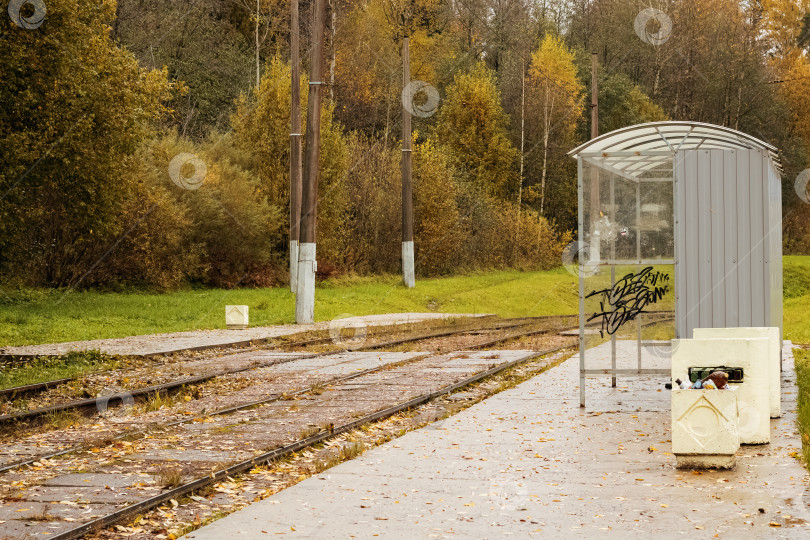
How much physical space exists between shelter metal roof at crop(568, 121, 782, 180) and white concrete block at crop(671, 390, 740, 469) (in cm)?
458

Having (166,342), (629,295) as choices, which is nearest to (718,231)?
(629,295)

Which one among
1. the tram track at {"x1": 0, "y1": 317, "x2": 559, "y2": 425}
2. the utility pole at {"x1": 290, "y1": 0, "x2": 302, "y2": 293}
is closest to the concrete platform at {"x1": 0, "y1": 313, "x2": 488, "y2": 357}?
the tram track at {"x1": 0, "y1": 317, "x2": 559, "y2": 425}

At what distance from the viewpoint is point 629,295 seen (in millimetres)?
14156

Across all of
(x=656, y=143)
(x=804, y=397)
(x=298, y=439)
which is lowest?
(x=298, y=439)

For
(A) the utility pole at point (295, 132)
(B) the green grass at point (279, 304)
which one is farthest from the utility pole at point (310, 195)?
(A) the utility pole at point (295, 132)

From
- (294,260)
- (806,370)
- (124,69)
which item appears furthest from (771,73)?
(806,370)

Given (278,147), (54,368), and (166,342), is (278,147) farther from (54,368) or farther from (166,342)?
(54,368)

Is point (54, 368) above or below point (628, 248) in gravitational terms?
below

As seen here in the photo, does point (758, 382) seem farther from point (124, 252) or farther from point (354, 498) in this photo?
point (124, 252)

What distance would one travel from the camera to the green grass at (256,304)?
27125 mm

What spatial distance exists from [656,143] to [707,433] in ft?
19.7

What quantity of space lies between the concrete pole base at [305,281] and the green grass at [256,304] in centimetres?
100

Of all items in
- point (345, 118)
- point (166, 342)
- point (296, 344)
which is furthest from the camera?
point (345, 118)

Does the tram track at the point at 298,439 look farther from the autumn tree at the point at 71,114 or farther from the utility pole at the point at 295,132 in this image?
the utility pole at the point at 295,132
